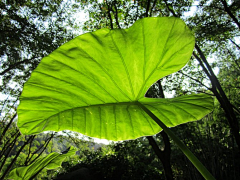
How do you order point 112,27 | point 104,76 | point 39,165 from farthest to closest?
point 112,27, point 39,165, point 104,76

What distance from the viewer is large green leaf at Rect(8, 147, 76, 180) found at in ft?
3.98

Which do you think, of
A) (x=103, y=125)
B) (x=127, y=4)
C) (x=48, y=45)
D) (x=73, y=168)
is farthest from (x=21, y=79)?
(x=103, y=125)

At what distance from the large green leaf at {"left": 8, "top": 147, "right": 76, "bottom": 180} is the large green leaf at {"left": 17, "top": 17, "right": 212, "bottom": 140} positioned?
48cm

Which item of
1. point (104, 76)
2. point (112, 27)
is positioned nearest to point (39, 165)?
point (104, 76)

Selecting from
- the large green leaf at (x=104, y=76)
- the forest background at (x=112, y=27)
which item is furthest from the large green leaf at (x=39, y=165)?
the forest background at (x=112, y=27)

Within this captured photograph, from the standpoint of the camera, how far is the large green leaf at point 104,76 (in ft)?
2.06

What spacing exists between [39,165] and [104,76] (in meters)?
0.96

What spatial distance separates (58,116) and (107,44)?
0.40 meters

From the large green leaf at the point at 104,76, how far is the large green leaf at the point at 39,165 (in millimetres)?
477

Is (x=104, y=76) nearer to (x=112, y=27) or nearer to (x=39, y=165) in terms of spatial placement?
(x=39, y=165)

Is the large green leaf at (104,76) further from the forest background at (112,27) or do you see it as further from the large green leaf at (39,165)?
the forest background at (112,27)

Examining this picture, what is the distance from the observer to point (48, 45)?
4.62 m

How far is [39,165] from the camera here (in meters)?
1.25

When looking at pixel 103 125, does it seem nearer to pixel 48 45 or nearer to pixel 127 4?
pixel 48 45
